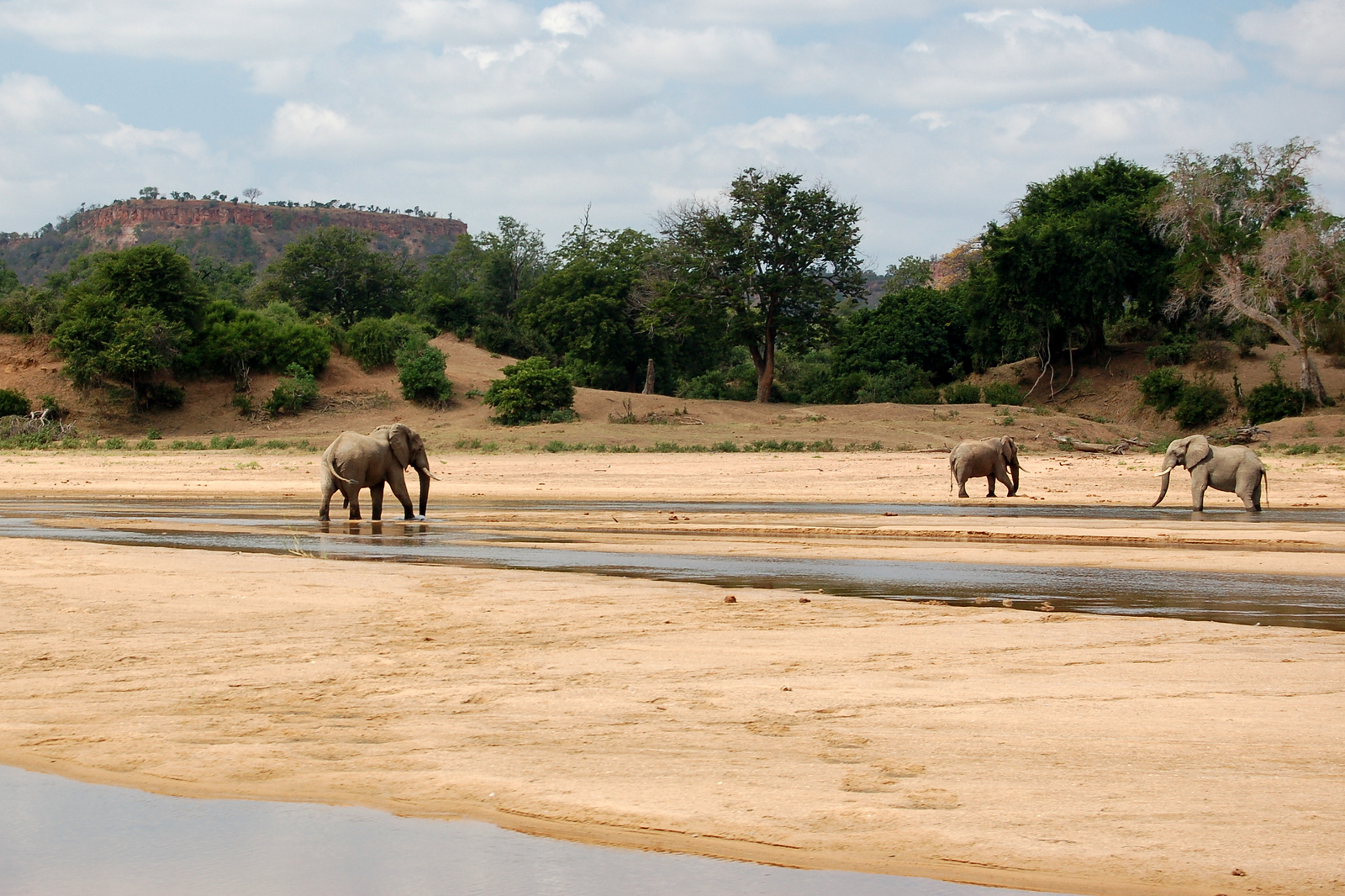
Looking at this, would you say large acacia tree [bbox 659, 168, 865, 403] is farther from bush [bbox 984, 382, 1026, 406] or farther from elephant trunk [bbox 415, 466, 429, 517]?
elephant trunk [bbox 415, 466, 429, 517]

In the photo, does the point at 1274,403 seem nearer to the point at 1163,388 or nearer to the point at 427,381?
the point at 1163,388

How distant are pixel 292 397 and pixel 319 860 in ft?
137

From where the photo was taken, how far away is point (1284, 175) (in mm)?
43500

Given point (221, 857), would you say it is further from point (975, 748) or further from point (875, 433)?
point (875, 433)

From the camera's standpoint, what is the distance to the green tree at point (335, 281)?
57.0 m

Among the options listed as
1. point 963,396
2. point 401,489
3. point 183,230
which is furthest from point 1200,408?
point 183,230

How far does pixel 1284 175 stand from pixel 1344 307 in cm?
633

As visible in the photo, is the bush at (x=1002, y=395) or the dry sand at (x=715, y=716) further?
the bush at (x=1002, y=395)

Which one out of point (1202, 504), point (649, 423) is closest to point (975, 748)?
point (1202, 504)

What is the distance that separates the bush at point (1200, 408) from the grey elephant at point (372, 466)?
3302 cm

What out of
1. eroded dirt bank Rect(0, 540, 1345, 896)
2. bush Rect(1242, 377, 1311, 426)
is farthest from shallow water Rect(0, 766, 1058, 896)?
bush Rect(1242, 377, 1311, 426)

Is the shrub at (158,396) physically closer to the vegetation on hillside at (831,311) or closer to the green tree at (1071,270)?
the vegetation on hillside at (831,311)

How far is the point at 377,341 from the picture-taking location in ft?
159

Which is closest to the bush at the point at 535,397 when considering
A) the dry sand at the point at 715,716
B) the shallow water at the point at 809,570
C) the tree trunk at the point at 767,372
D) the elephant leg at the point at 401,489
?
the tree trunk at the point at 767,372
